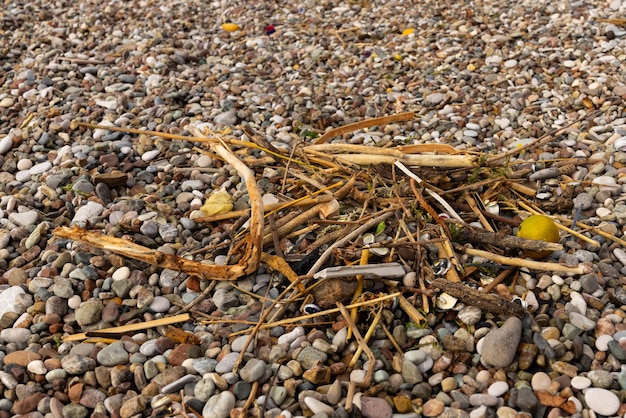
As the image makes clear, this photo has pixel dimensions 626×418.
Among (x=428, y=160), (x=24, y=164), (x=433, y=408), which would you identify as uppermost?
(x=428, y=160)

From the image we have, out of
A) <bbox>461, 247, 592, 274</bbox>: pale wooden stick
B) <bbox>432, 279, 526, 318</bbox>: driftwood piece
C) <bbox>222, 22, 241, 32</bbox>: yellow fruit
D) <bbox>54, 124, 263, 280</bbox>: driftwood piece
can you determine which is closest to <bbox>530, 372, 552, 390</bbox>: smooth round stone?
<bbox>432, 279, 526, 318</bbox>: driftwood piece

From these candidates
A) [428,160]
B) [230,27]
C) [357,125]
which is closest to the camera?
[428,160]

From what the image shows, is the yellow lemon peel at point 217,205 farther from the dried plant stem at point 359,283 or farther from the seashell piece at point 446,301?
the seashell piece at point 446,301

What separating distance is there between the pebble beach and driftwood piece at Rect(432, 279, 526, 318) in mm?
41

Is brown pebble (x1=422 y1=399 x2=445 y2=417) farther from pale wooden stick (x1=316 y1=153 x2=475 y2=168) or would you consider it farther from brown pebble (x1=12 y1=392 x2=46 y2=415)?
brown pebble (x1=12 y1=392 x2=46 y2=415)

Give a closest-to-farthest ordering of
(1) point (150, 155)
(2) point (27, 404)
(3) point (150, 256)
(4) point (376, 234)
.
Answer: (2) point (27, 404), (3) point (150, 256), (4) point (376, 234), (1) point (150, 155)

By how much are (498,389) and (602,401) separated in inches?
12.6

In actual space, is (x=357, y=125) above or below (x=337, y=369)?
above

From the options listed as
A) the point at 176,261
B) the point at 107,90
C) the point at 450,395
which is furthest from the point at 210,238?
the point at 107,90

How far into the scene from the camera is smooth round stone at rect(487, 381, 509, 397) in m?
1.99

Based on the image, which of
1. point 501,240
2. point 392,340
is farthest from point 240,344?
point 501,240

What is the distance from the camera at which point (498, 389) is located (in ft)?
6.55

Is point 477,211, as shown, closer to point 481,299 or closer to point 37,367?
point 481,299

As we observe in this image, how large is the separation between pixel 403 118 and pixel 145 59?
2.35m
